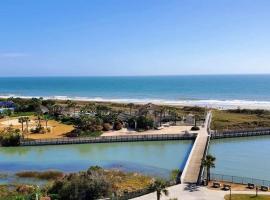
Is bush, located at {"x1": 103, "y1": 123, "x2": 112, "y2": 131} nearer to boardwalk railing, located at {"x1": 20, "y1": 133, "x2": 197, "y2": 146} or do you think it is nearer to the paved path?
boardwalk railing, located at {"x1": 20, "y1": 133, "x2": 197, "y2": 146}

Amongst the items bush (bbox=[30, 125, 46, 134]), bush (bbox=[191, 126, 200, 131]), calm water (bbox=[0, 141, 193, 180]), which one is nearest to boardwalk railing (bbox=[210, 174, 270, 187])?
calm water (bbox=[0, 141, 193, 180])

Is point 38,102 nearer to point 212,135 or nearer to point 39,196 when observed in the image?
point 212,135

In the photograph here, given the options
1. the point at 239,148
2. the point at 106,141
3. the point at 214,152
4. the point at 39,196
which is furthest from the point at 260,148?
the point at 39,196

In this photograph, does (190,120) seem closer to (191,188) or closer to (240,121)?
(240,121)

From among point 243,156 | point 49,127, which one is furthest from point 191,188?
point 49,127

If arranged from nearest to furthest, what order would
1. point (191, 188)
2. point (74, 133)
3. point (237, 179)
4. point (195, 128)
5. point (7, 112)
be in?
point (191, 188), point (237, 179), point (74, 133), point (195, 128), point (7, 112)
